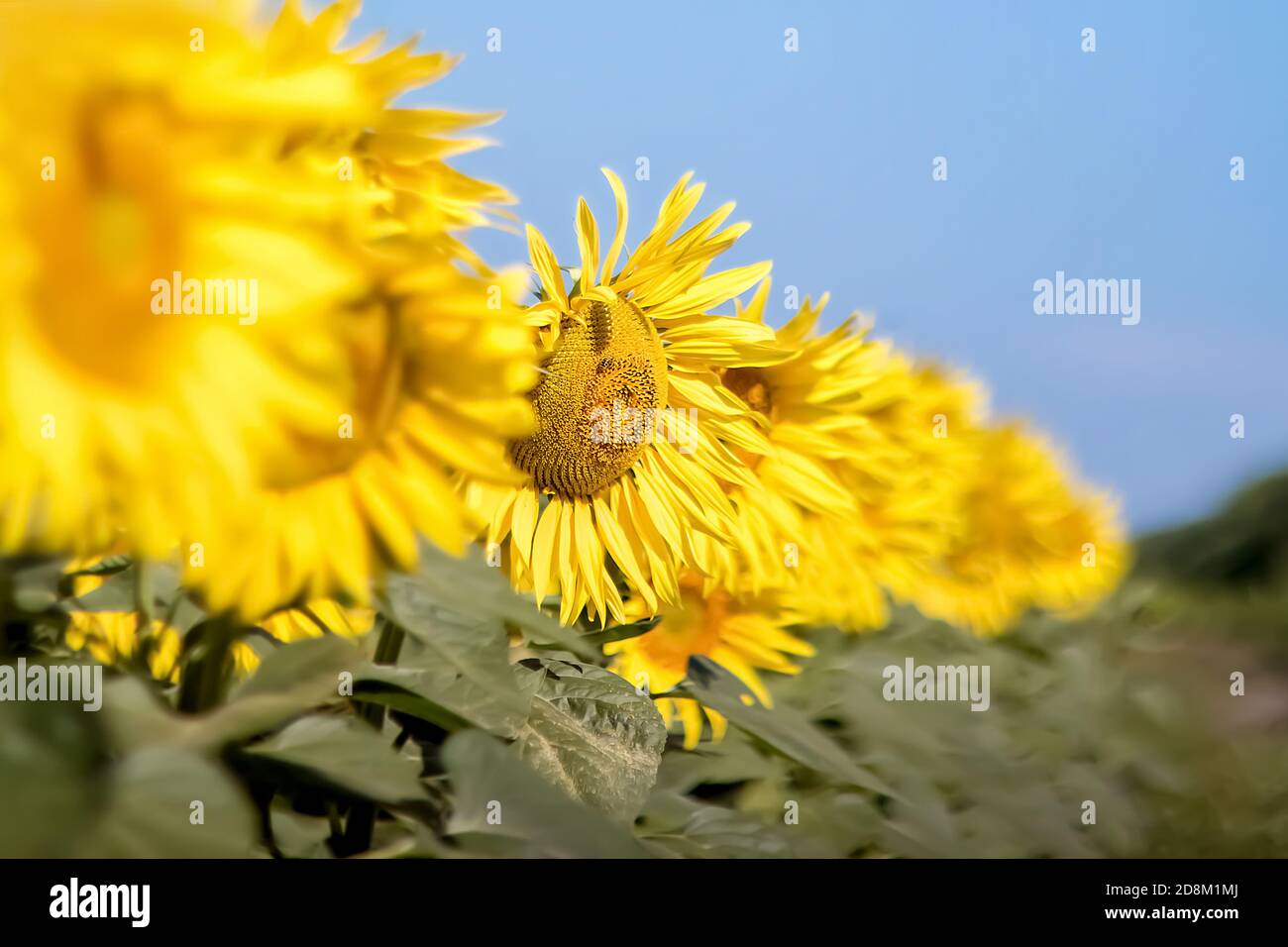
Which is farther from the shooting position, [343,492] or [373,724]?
[373,724]

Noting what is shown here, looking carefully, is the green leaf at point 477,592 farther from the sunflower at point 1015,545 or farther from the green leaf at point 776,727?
the sunflower at point 1015,545

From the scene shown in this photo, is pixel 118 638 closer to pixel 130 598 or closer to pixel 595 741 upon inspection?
pixel 130 598

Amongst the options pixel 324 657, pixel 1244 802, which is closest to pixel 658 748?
pixel 324 657

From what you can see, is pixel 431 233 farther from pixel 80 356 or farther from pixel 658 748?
pixel 658 748

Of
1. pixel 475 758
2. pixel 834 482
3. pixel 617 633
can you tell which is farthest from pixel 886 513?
pixel 475 758

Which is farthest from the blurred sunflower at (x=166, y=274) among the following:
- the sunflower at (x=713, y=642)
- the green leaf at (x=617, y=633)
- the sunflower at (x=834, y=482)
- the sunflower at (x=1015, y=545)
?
the sunflower at (x=1015, y=545)
